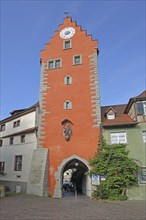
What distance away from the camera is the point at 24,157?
64.0 ft

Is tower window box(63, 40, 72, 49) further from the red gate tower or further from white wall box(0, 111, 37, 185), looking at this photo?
white wall box(0, 111, 37, 185)

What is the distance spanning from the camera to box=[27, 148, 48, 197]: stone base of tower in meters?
15.4

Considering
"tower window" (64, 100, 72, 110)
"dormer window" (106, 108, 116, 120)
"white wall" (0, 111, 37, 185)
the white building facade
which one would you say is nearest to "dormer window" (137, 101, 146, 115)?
"dormer window" (106, 108, 116, 120)

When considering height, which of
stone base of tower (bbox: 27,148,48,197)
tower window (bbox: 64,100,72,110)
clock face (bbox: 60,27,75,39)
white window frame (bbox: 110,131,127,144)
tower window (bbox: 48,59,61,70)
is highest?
clock face (bbox: 60,27,75,39)

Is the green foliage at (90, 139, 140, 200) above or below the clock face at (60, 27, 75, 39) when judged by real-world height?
below

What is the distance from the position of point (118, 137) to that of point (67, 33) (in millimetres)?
13637

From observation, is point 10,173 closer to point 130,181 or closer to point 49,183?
point 49,183

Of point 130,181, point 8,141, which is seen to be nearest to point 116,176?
point 130,181

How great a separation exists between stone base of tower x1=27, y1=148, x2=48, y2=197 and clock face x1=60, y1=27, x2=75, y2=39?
13231mm

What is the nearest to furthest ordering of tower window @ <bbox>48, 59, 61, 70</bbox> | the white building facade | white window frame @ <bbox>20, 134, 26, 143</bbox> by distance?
the white building facade
tower window @ <bbox>48, 59, 61, 70</bbox>
white window frame @ <bbox>20, 134, 26, 143</bbox>

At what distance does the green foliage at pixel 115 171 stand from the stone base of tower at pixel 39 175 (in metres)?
4.11

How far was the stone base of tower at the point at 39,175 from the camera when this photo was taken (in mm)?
15398

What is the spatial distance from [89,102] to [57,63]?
6268mm

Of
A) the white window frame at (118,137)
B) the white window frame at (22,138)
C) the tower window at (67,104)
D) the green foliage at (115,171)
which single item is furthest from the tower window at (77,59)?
the white window frame at (22,138)
